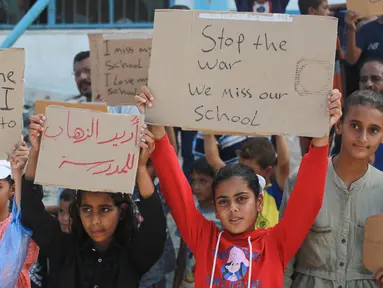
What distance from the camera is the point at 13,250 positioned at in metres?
2.93

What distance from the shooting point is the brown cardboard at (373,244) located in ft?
8.90

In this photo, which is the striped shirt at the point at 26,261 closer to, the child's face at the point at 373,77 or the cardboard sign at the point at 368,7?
the cardboard sign at the point at 368,7

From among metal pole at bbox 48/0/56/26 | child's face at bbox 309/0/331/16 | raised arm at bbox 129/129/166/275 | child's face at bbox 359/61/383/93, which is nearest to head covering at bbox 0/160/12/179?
raised arm at bbox 129/129/166/275

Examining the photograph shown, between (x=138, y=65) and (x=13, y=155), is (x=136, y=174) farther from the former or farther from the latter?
(x=138, y=65)

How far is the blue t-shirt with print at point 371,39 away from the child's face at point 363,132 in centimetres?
184

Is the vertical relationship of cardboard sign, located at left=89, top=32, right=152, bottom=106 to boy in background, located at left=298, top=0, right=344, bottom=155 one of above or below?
below

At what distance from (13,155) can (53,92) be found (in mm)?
4343

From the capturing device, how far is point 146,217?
290 cm

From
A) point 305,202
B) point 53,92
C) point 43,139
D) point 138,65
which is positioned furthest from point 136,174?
point 53,92

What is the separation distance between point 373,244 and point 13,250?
1.57 m

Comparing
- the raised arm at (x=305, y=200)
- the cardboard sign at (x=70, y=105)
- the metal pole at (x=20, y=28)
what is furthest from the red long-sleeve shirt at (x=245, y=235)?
the metal pole at (x=20, y=28)

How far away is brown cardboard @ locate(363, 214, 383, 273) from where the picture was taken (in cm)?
271

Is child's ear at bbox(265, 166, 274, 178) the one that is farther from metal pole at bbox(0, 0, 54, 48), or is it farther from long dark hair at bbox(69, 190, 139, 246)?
metal pole at bbox(0, 0, 54, 48)

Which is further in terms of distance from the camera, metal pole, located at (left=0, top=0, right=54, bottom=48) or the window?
the window
